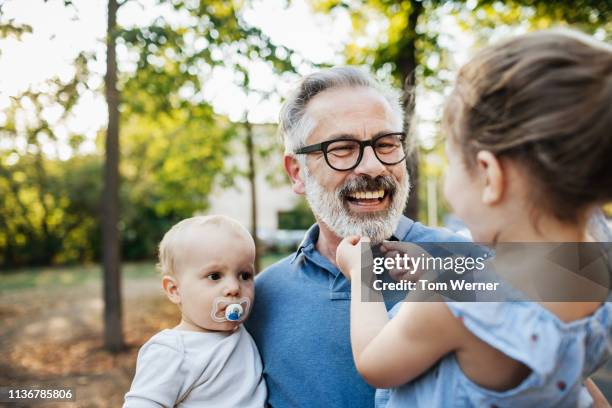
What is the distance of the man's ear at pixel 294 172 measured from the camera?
2.58 metres

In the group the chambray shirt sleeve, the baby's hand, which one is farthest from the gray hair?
the chambray shirt sleeve

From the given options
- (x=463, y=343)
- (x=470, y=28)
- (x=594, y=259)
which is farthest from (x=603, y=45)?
(x=470, y=28)

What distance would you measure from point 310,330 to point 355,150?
30.7 inches

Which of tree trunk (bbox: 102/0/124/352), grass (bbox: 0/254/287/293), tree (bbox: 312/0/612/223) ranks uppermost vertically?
tree (bbox: 312/0/612/223)

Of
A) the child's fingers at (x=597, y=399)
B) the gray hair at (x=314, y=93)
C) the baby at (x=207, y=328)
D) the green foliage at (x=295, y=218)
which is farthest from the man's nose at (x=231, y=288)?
the green foliage at (x=295, y=218)

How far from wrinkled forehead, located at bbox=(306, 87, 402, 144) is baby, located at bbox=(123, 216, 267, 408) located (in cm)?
59

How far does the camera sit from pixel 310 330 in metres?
2.01

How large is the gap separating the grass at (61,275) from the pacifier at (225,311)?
16.6 metres

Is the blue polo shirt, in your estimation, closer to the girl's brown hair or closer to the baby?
the baby

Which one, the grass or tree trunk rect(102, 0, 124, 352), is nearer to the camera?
tree trunk rect(102, 0, 124, 352)

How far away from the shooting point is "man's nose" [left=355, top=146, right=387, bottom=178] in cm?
218

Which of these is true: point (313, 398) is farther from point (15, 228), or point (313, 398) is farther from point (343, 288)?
point (15, 228)

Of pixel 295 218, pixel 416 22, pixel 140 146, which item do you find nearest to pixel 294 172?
pixel 416 22

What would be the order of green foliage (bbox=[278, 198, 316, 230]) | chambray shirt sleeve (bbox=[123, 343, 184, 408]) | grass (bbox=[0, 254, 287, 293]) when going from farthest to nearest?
green foliage (bbox=[278, 198, 316, 230]) → grass (bbox=[0, 254, 287, 293]) → chambray shirt sleeve (bbox=[123, 343, 184, 408])
